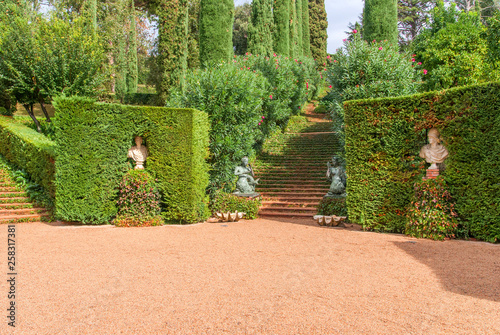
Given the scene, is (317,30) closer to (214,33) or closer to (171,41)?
(171,41)

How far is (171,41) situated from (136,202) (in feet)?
44.7

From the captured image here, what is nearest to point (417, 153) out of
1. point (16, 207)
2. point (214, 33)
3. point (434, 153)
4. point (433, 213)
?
point (434, 153)

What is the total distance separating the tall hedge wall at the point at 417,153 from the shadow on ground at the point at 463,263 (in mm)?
1032

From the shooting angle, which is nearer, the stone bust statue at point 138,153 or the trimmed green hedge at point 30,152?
the stone bust statue at point 138,153

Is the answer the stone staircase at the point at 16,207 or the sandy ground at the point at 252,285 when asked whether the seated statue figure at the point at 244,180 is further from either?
the stone staircase at the point at 16,207

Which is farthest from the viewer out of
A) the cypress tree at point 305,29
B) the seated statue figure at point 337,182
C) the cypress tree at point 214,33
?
the cypress tree at point 305,29

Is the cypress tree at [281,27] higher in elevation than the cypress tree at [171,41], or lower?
higher

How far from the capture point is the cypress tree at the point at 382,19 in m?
15.9

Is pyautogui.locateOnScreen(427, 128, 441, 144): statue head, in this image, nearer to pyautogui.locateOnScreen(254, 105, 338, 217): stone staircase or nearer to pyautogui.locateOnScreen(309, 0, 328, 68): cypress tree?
pyautogui.locateOnScreen(254, 105, 338, 217): stone staircase

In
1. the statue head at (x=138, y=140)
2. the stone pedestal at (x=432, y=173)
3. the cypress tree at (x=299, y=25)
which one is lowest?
the stone pedestal at (x=432, y=173)

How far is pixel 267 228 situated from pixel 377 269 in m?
4.04

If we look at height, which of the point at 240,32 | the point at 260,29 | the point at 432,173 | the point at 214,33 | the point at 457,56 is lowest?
the point at 432,173

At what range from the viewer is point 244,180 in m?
12.2

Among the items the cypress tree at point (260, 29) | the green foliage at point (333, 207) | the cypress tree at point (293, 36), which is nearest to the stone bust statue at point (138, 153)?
the green foliage at point (333, 207)
